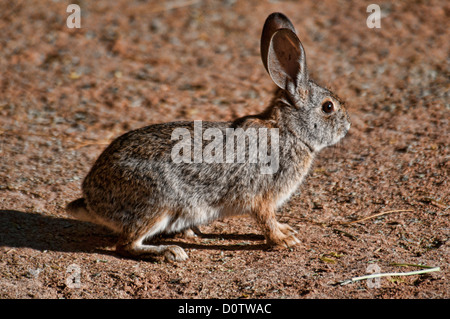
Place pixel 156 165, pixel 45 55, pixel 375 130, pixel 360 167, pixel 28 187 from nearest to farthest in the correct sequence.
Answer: pixel 156 165, pixel 28 187, pixel 360 167, pixel 375 130, pixel 45 55

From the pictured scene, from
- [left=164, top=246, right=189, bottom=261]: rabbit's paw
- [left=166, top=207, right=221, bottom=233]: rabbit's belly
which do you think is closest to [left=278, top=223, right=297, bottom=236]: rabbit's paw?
[left=166, top=207, right=221, bottom=233]: rabbit's belly

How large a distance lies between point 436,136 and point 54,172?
171 inches

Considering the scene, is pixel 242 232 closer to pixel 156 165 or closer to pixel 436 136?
pixel 156 165

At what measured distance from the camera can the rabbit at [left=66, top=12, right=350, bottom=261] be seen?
15.9 feet

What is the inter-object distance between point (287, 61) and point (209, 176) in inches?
49.3

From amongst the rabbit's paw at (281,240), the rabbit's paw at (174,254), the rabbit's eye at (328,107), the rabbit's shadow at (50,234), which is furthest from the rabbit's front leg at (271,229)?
the rabbit's shadow at (50,234)

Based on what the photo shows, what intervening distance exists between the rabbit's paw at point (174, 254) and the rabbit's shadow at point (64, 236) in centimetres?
29

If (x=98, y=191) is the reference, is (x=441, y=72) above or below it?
above

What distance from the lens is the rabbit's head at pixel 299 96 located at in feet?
16.9

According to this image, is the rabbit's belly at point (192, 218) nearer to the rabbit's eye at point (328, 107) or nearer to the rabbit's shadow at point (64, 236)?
the rabbit's shadow at point (64, 236)

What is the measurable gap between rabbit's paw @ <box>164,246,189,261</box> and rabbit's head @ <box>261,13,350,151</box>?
149 centimetres

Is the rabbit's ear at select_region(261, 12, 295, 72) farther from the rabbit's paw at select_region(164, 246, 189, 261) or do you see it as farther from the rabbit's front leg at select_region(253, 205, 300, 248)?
the rabbit's paw at select_region(164, 246, 189, 261)

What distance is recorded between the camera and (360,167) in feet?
21.1

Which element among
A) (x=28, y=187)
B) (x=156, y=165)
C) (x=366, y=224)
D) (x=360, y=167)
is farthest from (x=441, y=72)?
(x=28, y=187)
